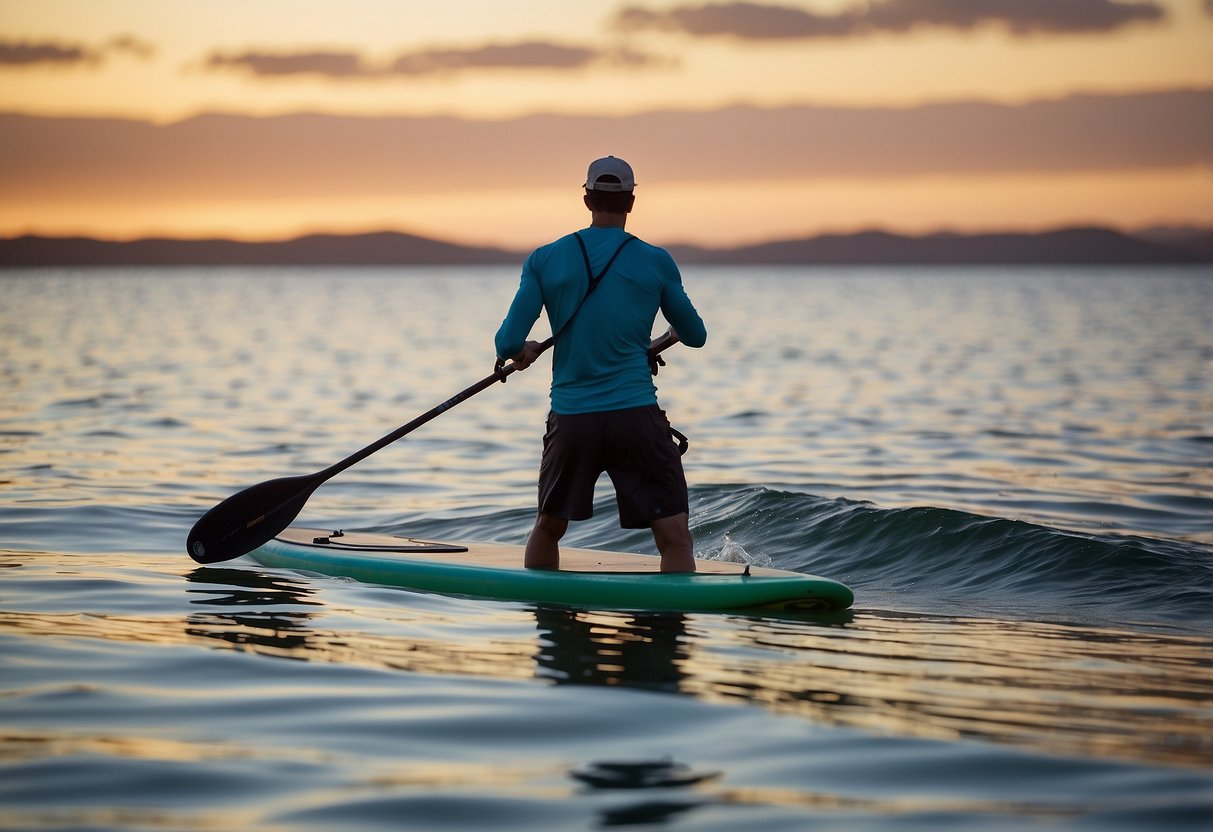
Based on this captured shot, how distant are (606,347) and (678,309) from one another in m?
0.37

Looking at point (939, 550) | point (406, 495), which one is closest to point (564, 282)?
point (939, 550)

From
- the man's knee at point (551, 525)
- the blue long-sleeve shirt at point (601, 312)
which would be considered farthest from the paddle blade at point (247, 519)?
the blue long-sleeve shirt at point (601, 312)

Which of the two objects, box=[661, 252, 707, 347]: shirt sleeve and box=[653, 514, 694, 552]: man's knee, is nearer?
box=[661, 252, 707, 347]: shirt sleeve

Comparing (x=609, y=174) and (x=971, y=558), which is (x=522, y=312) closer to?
(x=609, y=174)

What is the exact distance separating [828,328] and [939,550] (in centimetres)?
4219

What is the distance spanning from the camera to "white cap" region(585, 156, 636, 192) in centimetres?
650

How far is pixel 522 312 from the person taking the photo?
652 cm

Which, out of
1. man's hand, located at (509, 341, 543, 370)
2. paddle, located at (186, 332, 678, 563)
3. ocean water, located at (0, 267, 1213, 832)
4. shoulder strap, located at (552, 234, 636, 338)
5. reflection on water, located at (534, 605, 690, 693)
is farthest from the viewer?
paddle, located at (186, 332, 678, 563)

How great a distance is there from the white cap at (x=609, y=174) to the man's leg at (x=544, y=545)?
1.66 meters

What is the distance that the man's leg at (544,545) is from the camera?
23.6 feet

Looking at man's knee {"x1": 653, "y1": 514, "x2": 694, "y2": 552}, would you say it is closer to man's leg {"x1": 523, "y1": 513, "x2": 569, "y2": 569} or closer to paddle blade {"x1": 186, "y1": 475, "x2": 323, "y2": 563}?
man's leg {"x1": 523, "y1": 513, "x2": 569, "y2": 569}

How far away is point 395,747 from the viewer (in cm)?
457

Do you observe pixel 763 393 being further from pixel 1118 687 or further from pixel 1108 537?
pixel 1118 687

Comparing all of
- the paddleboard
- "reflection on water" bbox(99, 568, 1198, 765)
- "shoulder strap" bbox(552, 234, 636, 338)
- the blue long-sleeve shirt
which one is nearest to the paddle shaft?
the blue long-sleeve shirt
